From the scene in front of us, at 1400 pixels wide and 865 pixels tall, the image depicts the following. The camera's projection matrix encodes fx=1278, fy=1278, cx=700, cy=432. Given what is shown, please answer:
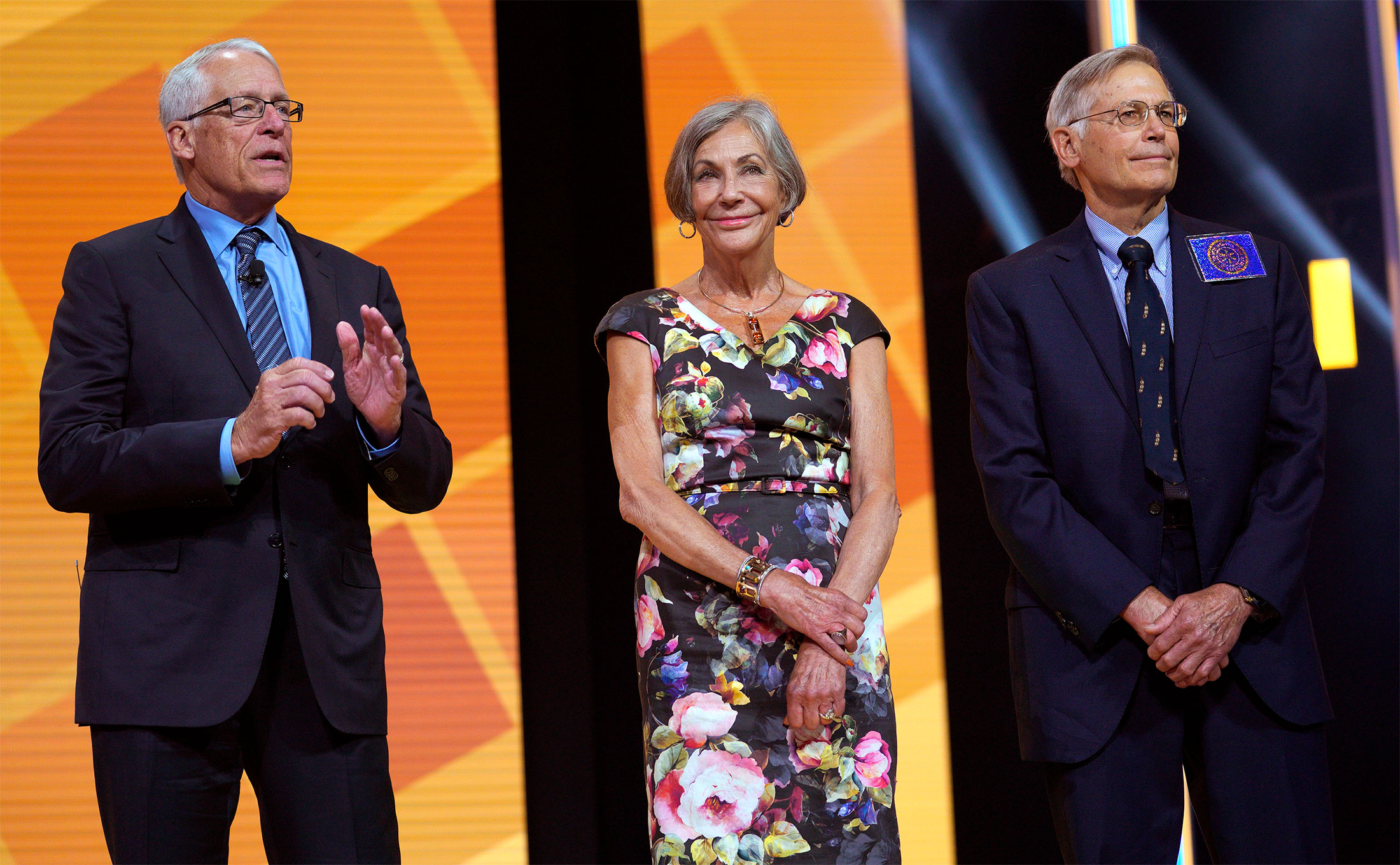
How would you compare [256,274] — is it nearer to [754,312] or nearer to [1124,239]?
[754,312]

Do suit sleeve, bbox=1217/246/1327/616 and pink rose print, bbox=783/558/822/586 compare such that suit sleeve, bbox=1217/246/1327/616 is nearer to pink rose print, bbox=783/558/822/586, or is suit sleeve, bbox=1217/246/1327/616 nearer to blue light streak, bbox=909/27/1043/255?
pink rose print, bbox=783/558/822/586

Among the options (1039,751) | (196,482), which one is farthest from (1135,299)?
(196,482)

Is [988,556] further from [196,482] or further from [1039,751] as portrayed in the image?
[196,482]

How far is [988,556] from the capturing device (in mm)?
3680

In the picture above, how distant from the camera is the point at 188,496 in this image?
2031 millimetres

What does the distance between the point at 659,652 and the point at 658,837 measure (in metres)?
0.32

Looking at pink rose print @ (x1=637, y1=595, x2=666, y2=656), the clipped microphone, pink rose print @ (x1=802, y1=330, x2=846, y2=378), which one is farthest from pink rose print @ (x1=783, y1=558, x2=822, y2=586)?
the clipped microphone

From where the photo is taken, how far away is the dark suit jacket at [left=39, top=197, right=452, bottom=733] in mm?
2029

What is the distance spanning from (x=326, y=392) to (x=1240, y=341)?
1.65 m

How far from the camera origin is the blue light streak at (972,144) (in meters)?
3.81

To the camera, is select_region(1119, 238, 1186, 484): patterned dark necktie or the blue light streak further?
the blue light streak

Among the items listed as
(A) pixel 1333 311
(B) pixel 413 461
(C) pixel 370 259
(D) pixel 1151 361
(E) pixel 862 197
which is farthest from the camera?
(A) pixel 1333 311

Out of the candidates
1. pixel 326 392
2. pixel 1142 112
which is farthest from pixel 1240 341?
pixel 326 392

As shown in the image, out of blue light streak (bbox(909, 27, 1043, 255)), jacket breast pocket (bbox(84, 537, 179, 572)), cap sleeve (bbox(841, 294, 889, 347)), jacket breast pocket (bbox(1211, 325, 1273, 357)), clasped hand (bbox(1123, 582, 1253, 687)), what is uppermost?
blue light streak (bbox(909, 27, 1043, 255))
